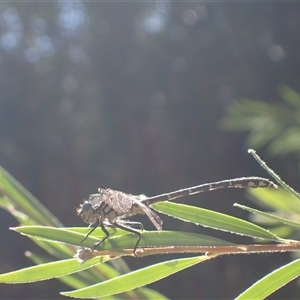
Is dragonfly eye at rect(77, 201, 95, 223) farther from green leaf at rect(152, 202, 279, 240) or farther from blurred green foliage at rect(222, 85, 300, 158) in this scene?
blurred green foliage at rect(222, 85, 300, 158)

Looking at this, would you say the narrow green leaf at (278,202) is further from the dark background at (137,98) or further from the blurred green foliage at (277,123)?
the dark background at (137,98)

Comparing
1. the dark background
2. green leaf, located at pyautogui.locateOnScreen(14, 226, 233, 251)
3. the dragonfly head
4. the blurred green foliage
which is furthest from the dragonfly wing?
the dark background

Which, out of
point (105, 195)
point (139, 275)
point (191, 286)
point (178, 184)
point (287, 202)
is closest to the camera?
point (139, 275)

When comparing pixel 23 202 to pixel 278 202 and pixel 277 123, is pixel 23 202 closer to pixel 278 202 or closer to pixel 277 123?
pixel 278 202

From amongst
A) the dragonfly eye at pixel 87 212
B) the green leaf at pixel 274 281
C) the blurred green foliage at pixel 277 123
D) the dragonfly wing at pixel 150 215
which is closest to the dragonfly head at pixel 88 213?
the dragonfly eye at pixel 87 212

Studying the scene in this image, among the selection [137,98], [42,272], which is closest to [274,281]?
[42,272]

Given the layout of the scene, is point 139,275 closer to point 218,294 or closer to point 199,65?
point 218,294

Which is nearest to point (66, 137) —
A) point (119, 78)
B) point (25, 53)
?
point (119, 78)
